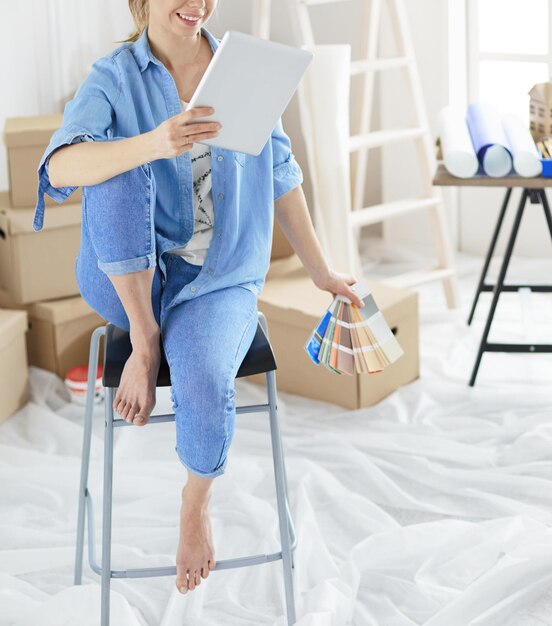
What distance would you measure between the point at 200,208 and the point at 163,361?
11.1 inches

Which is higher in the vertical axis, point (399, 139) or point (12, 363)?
point (399, 139)

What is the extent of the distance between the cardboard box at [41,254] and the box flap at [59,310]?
0.08 ft

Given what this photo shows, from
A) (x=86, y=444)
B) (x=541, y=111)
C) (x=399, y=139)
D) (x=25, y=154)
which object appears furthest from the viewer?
(x=399, y=139)

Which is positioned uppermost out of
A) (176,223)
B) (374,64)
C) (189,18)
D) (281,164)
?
(374,64)

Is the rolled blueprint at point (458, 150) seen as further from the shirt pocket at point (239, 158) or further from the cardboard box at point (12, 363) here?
the cardboard box at point (12, 363)

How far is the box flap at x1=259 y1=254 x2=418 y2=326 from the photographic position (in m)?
2.94

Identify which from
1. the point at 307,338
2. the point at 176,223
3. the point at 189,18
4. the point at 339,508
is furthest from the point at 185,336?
the point at 307,338

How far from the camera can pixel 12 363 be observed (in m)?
2.91

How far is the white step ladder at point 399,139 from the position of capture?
3.44m

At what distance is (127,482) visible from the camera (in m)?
2.51

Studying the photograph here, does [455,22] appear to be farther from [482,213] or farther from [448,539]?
[448,539]

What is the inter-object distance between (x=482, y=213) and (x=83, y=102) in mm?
2700

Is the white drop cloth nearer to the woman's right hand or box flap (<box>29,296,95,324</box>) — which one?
box flap (<box>29,296,95,324</box>)

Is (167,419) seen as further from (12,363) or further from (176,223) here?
(12,363)
